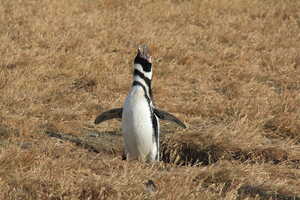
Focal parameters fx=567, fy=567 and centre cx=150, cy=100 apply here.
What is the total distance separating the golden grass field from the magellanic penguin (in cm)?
23

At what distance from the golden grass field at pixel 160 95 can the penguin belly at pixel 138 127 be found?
0.22 m

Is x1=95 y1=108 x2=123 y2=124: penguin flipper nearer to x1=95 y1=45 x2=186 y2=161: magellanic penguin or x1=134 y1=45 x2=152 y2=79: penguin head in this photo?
x1=95 y1=45 x2=186 y2=161: magellanic penguin

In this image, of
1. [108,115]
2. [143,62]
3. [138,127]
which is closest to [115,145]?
[108,115]

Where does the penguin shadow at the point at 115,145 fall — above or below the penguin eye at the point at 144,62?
below

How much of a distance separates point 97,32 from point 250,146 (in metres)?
4.47

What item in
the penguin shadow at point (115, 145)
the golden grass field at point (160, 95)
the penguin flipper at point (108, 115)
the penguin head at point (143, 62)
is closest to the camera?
the golden grass field at point (160, 95)

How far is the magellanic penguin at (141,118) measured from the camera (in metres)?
5.30

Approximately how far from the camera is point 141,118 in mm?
5309

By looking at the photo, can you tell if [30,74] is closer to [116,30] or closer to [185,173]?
[116,30]

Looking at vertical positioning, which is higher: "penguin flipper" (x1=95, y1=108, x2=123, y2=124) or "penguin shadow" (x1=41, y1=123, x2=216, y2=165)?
"penguin flipper" (x1=95, y1=108, x2=123, y2=124)

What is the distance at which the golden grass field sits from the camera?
4082 mm

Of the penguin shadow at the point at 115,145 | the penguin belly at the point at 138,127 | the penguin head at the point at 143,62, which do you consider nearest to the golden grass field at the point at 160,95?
the penguin shadow at the point at 115,145

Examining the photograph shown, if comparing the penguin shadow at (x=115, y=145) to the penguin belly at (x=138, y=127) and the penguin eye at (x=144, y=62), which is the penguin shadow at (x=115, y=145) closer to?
the penguin belly at (x=138, y=127)

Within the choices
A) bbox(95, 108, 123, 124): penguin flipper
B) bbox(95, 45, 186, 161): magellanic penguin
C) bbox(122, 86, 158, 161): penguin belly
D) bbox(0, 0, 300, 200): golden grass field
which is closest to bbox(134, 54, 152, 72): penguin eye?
bbox(95, 45, 186, 161): magellanic penguin
